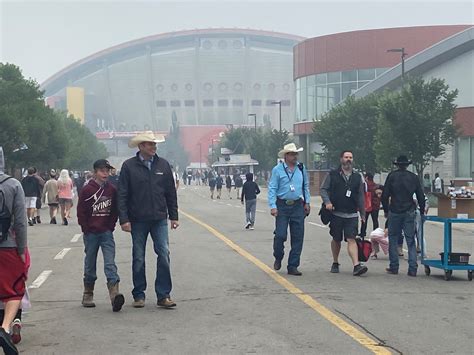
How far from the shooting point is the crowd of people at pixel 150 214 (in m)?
7.57

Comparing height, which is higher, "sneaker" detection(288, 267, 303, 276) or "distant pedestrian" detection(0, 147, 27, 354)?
"distant pedestrian" detection(0, 147, 27, 354)

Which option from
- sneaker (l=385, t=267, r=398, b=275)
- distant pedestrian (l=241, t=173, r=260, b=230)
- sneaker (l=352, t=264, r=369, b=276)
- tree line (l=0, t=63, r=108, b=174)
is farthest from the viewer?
tree line (l=0, t=63, r=108, b=174)

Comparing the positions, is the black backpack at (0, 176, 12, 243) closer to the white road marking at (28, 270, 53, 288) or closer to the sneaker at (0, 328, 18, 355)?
the sneaker at (0, 328, 18, 355)

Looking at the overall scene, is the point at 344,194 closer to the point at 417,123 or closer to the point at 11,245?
the point at 11,245

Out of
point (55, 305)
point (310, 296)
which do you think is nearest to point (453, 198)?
point (310, 296)

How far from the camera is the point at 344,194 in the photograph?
1296cm

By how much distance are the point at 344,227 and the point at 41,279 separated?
15.2 ft

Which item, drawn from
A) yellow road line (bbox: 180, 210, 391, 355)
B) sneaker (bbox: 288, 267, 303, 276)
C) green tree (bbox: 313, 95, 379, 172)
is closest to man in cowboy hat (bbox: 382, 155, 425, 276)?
sneaker (bbox: 288, 267, 303, 276)

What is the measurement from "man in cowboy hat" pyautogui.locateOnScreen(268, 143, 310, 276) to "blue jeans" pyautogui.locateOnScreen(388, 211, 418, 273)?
1.35m

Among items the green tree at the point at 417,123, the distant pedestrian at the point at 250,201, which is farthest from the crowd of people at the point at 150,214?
the green tree at the point at 417,123

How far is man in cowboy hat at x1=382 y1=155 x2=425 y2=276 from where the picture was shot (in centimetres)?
1310

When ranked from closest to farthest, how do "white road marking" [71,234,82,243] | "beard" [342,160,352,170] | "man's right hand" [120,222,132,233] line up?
"man's right hand" [120,222,132,233], "beard" [342,160,352,170], "white road marking" [71,234,82,243]

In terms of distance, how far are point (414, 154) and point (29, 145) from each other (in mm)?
24802

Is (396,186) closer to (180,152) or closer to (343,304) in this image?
(343,304)
